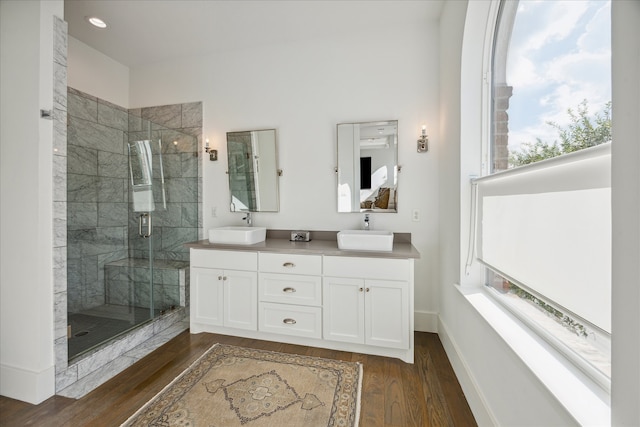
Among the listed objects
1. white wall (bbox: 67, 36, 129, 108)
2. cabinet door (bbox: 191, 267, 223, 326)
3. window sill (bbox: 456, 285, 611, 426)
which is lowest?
cabinet door (bbox: 191, 267, 223, 326)

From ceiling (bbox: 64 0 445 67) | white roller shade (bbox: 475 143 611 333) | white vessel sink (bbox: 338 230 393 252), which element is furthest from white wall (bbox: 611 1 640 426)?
ceiling (bbox: 64 0 445 67)

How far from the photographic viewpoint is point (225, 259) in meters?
2.43

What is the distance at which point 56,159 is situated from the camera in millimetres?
1774

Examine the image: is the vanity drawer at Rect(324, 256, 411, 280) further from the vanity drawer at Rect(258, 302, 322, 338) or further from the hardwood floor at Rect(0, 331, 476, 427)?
the hardwood floor at Rect(0, 331, 476, 427)

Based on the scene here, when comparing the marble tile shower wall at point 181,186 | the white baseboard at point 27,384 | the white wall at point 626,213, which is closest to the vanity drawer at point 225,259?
the marble tile shower wall at point 181,186

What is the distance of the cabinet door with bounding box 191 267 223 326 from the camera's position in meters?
2.46

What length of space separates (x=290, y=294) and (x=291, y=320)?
22 cm

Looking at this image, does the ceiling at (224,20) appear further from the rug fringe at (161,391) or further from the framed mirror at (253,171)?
the rug fringe at (161,391)

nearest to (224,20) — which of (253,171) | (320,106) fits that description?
(320,106)

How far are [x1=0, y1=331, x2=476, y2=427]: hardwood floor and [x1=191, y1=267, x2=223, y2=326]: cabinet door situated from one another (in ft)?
0.95

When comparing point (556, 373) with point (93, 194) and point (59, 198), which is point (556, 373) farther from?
point (93, 194)

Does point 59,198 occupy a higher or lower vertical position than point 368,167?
lower

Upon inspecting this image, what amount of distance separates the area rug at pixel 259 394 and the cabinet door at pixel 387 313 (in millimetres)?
289

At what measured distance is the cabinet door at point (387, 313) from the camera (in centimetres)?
205
